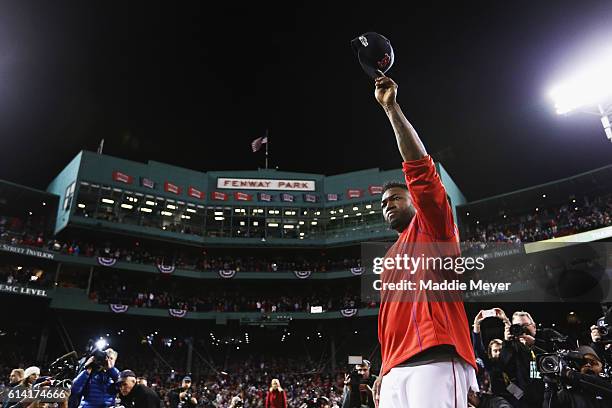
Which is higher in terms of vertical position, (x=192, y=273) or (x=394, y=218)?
(x=192, y=273)

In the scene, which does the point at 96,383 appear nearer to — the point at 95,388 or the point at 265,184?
the point at 95,388

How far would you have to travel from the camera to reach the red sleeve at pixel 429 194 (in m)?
2.16

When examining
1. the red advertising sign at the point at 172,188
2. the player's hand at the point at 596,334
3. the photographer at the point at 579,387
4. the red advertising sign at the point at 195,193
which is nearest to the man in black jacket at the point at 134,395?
the photographer at the point at 579,387

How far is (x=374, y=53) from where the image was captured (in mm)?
2727

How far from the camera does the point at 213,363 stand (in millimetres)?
34719

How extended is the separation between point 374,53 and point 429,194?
3.49 feet

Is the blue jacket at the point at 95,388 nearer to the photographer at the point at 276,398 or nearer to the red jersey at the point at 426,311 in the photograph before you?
the photographer at the point at 276,398

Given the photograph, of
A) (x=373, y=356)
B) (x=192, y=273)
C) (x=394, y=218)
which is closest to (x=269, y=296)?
(x=192, y=273)

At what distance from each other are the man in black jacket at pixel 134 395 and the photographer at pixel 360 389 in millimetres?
3434

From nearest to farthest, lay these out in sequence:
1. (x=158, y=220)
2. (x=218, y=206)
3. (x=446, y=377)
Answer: (x=446, y=377), (x=158, y=220), (x=218, y=206)

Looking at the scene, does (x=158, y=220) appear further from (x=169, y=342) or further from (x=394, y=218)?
(x=394, y=218)

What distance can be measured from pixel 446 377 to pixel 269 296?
37.5 metres

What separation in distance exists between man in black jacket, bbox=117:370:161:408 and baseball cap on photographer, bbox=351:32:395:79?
7062mm

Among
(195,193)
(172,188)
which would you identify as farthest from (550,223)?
(172,188)
